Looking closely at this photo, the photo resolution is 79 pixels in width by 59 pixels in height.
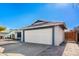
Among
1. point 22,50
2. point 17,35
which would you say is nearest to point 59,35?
point 17,35

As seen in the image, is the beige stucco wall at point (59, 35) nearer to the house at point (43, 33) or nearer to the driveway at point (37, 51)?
the house at point (43, 33)

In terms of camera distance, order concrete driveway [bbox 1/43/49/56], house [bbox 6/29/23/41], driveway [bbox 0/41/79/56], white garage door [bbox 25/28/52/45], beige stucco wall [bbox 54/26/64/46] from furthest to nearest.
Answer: beige stucco wall [bbox 54/26/64/46] → house [bbox 6/29/23/41] → white garage door [bbox 25/28/52/45] → concrete driveway [bbox 1/43/49/56] → driveway [bbox 0/41/79/56]

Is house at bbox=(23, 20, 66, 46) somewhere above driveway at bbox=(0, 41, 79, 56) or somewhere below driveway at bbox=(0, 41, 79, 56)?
above

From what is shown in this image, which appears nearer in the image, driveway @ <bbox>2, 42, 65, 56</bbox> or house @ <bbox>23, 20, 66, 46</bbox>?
driveway @ <bbox>2, 42, 65, 56</bbox>

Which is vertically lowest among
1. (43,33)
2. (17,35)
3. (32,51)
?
(32,51)

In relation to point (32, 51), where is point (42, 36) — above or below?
above

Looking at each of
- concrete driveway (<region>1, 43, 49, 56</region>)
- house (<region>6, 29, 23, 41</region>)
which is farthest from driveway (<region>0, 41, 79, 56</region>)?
house (<region>6, 29, 23, 41</region>)

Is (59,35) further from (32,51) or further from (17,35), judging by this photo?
(32,51)

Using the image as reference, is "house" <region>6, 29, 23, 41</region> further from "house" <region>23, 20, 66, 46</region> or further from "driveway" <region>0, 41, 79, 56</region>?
"house" <region>23, 20, 66, 46</region>

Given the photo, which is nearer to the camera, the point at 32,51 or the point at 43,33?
the point at 32,51

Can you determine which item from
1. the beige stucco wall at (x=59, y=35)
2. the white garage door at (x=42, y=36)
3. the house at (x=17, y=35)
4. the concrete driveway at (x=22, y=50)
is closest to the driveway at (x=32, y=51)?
the concrete driveway at (x=22, y=50)

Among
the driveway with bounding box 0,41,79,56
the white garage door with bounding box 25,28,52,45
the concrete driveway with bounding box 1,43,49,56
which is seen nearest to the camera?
the driveway with bounding box 0,41,79,56

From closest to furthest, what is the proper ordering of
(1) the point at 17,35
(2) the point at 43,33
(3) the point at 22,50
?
(3) the point at 22,50
(2) the point at 43,33
(1) the point at 17,35

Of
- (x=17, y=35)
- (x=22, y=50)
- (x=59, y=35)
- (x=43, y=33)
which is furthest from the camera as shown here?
(x=17, y=35)
